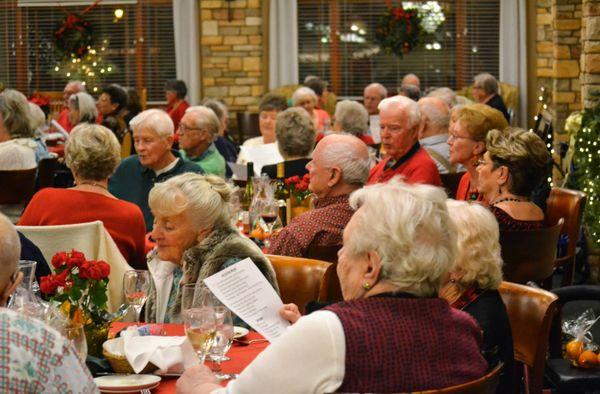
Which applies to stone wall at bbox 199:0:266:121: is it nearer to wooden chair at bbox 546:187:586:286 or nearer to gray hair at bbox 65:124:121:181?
wooden chair at bbox 546:187:586:286

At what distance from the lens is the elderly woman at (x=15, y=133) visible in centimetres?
734

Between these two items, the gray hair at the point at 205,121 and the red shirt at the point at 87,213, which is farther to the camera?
the gray hair at the point at 205,121

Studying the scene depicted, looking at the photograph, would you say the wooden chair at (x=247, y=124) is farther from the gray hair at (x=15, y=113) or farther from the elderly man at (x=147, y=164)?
the elderly man at (x=147, y=164)

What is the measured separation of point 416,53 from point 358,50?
2.57 ft

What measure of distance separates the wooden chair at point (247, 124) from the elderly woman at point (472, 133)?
7450mm

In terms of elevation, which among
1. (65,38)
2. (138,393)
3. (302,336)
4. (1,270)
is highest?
(65,38)

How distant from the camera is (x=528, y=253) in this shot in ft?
15.3

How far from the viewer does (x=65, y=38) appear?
14648mm

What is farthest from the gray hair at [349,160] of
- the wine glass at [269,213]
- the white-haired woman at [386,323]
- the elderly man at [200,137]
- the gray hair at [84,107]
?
the gray hair at [84,107]

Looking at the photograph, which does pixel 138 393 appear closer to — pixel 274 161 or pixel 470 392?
pixel 470 392

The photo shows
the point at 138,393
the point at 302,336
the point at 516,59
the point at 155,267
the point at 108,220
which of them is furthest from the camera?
the point at 516,59

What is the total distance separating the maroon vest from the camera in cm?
229

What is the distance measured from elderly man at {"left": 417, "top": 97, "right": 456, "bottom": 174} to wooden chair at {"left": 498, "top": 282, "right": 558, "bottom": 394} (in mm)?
3617

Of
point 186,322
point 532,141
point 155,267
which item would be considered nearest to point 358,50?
point 532,141
